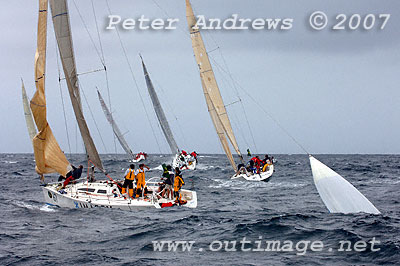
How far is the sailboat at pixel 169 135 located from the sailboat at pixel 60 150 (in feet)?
88.2

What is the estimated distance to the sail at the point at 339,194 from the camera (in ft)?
32.9

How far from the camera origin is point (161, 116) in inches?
1901

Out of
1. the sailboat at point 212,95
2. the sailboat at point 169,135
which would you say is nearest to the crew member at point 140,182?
the sailboat at point 212,95

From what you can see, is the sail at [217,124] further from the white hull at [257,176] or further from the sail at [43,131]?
the sail at [43,131]

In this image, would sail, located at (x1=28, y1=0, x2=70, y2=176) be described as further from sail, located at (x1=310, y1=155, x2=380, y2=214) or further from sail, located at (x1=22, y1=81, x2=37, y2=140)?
sail, located at (x1=22, y1=81, x2=37, y2=140)

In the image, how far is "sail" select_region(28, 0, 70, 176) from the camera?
16875 mm

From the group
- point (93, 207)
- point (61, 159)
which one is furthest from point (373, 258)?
point (61, 159)

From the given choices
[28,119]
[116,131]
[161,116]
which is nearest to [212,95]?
[28,119]

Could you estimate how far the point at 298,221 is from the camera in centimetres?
1370

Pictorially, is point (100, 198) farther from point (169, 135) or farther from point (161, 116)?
point (169, 135)

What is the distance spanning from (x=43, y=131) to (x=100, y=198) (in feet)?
11.5

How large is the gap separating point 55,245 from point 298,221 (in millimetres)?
7228

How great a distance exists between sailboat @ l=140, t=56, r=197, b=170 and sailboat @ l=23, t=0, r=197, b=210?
2688 centimetres

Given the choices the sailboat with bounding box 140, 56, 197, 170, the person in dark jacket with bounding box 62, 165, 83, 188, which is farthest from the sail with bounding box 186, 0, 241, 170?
the sailboat with bounding box 140, 56, 197, 170
